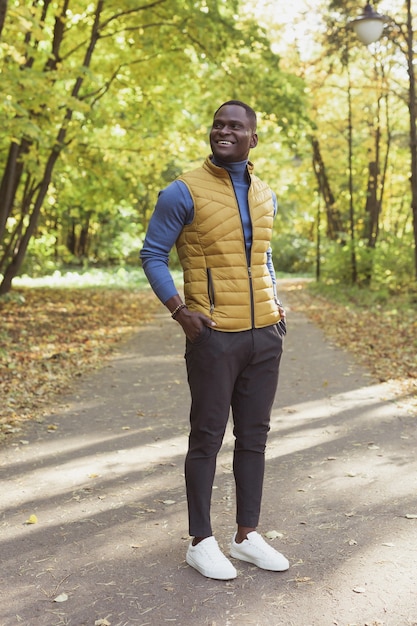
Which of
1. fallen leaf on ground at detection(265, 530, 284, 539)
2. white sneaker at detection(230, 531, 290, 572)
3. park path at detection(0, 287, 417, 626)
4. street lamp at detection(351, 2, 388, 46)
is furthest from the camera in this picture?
street lamp at detection(351, 2, 388, 46)

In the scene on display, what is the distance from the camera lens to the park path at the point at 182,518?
3.25m

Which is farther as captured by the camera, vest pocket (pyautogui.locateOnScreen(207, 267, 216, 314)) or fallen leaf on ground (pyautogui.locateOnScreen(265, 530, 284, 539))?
fallen leaf on ground (pyautogui.locateOnScreen(265, 530, 284, 539))

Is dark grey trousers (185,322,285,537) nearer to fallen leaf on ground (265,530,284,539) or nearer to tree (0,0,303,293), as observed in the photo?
fallen leaf on ground (265,530,284,539)

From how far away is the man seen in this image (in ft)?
11.4

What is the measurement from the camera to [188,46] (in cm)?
1494

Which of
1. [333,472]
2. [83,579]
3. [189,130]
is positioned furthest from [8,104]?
[189,130]

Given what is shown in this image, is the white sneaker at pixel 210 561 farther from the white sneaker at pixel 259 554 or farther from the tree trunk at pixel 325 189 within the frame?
the tree trunk at pixel 325 189

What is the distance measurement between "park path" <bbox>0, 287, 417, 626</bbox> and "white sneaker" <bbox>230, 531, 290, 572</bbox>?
0.16 feet

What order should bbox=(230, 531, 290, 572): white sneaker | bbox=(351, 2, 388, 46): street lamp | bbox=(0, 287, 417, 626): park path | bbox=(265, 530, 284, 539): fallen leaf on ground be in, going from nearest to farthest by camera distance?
bbox=(0, 287, 417, 626): park path
bbox=(230, 531, 290, 572): white sneaker
bbox=(265, 530, 284, 539): fallen leaf on ground
bbox=(351, 2, 388, 46): street lamp

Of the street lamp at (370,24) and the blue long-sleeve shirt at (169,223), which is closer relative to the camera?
the blue long-sleeve shirt at (169,223)

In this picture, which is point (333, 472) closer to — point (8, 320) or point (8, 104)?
point (8, 104)

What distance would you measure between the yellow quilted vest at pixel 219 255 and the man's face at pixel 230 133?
3.0 inches

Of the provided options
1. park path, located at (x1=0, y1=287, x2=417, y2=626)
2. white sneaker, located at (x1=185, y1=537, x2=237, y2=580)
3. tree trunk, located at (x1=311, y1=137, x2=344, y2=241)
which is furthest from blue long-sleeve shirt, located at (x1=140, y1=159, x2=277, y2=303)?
tree trunk, located at (x1=311, y1=137, x2=344, y2=241)

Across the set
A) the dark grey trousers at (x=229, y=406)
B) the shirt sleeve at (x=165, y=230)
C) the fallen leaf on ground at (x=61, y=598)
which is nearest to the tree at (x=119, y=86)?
the shirt sleeve at (x=165, y=230)
